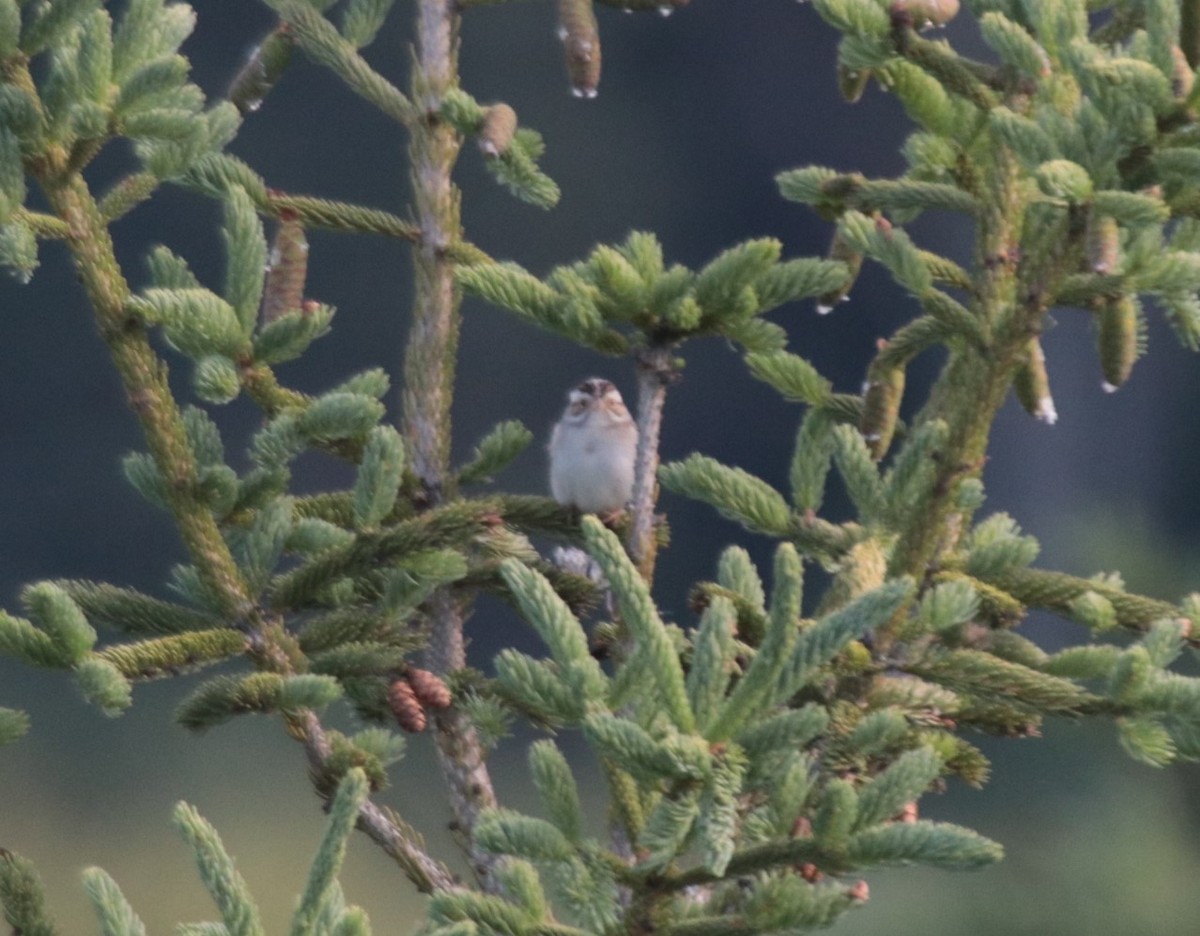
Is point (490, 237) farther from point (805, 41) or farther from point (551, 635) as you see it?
point (551, 635)

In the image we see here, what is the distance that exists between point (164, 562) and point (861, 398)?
5.10 m

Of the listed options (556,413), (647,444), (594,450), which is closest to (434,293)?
(647,444)

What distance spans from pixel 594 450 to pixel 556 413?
12.6 feet

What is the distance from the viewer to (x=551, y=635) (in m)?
1.10

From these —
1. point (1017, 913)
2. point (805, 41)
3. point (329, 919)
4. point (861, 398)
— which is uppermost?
point (805, 41)

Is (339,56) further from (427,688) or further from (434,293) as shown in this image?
(427,688)

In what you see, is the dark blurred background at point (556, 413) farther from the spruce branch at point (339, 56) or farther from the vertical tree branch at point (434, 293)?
the spruce branch at point (339, 56)

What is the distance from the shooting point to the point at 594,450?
250 cm

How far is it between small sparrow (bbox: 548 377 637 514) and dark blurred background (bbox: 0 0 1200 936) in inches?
62.5

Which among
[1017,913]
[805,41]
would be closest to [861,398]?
[1017,913]

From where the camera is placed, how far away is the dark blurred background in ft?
15.9

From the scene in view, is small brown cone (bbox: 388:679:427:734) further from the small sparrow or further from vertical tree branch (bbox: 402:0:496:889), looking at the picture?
the small sparrow

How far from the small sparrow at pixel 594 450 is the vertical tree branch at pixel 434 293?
603 mm

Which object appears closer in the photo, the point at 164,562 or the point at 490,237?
the point at 164,562
